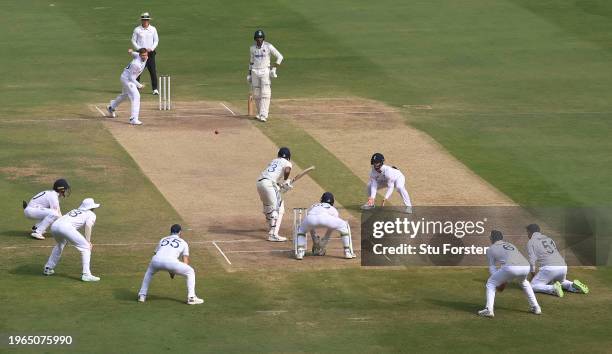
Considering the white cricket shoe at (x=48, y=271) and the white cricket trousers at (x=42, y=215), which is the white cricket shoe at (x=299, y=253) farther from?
the white cricket trousers at (x=42, y=215)

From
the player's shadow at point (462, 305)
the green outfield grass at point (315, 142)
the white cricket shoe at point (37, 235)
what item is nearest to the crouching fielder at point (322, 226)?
the green outfield grass at point (315, 142)

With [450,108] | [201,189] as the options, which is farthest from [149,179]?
[450,108]

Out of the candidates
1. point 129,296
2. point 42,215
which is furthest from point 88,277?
point 42,215

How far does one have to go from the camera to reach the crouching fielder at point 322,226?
2959cm

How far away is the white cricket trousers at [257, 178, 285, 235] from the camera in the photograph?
31.3 meters

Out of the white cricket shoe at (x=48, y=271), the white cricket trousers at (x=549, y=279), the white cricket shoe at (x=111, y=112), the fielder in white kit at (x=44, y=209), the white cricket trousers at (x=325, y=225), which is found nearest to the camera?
the white cricket trousers at (x=549, y=279)

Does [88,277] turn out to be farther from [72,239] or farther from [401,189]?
[401,189]

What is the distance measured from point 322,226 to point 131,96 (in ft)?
43.0

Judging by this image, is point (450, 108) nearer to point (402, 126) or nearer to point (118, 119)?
point (402, 126)

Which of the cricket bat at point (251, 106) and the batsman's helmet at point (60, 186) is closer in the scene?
the batsman's helmet at point (60, 186)

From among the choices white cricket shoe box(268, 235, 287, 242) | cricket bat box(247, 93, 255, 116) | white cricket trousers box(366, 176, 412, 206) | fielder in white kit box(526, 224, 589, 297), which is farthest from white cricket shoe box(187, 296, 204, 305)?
cricket bat box(247, 93, 255, 116)

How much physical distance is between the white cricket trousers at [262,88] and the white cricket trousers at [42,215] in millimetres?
12196

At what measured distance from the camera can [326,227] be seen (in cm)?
2961

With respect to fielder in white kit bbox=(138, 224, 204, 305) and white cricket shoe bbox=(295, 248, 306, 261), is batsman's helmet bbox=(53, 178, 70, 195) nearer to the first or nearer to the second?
fielder in white kit bbox=(138, 224, 204, 305)
